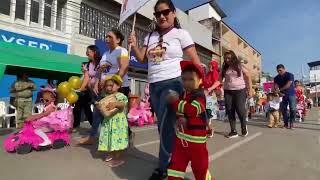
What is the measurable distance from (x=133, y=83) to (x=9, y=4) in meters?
8.67

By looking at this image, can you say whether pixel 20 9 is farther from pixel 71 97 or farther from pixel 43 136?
pixel 43 136

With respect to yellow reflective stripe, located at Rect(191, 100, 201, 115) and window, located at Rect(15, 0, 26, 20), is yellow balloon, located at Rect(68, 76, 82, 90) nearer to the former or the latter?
yellow reflective stripe, located at Rect(191, 100, 201, 115)

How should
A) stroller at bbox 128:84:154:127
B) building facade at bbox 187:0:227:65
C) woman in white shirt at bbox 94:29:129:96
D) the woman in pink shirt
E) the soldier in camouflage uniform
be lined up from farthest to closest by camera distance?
1. building facade at bbox 187:0:227:65
2. stroller at bbox 128:84:154:127
3. the soldier in camouflage uniform
4. the woman in pink shirt
5. woman in white shirt at bbox 94:29:129:96

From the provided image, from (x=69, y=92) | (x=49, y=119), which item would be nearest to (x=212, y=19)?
(x=69, y=92)

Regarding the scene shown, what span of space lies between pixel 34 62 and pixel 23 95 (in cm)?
174

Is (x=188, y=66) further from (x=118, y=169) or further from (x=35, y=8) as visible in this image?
(x=35, y=8)

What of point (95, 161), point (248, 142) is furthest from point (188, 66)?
point (248, 142)

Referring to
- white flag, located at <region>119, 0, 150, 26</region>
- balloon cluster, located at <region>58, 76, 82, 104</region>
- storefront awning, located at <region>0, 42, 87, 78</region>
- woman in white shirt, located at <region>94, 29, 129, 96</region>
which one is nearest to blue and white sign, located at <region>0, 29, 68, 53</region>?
storefront awning, located at <region>0, 42, 87, 78</region>

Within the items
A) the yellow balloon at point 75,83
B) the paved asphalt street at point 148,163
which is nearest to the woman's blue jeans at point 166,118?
the paved asphalt street at point 148,163

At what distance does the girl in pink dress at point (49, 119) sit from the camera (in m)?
5.30

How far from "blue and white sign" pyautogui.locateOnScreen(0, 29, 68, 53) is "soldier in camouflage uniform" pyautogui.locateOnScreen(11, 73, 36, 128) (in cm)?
406

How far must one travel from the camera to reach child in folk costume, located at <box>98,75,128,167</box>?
4.47 meters

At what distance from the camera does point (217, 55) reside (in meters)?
38.2

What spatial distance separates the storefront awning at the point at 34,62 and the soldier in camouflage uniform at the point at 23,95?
0.35m
